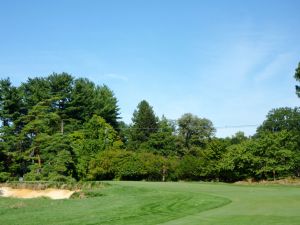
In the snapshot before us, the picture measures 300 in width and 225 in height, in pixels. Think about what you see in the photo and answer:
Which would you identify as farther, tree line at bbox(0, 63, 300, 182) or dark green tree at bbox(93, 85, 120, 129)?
dark green tree at bbox(93, 85, 120, 129)

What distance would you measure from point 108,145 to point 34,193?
3120cm

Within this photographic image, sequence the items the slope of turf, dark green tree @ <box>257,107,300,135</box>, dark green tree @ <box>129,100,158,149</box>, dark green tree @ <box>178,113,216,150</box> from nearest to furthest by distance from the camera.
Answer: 1. the slope of turf
2. dark green tree @ <box>129,100,158,149</box>
3. dark green tree @ <box>178,113,216,150</box>
4. dark green tree @ <box>257,107,300,135</box>

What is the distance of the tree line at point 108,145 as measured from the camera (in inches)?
1869

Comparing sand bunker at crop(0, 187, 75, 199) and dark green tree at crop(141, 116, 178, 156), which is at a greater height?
dark green tree at crop(141, 116, 178, 156)

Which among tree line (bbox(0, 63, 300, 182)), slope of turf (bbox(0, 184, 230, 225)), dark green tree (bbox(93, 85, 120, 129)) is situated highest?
dark green tree (bbox(93, 85, 120, 129))

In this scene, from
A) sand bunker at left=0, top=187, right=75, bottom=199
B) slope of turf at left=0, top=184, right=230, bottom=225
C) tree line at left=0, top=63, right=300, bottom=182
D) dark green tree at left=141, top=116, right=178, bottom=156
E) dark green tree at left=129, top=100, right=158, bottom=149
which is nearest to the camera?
slope of turf at left=0, top=184, right=230, bottom=225

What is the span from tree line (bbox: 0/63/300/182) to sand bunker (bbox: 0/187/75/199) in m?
6.34

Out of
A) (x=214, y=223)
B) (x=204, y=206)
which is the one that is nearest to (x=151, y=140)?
(x=204, y=206)

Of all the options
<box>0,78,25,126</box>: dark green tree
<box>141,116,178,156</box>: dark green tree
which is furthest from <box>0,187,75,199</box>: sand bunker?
<box>141,116,178,156</box>: dark green tree

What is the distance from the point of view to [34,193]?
36219 mm

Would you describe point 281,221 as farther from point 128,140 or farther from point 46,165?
point 128,140

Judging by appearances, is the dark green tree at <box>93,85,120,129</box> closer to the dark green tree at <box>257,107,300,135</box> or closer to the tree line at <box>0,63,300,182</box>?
the tree line at <box>0,63,300,182</box>

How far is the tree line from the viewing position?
47469mm

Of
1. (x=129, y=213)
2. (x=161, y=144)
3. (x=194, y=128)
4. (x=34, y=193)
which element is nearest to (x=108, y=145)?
(x=161, y=144)
